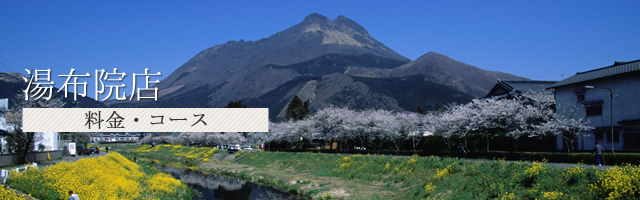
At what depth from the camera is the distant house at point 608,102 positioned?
3884 cm

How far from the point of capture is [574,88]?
45188 mm

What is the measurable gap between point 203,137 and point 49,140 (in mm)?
52934

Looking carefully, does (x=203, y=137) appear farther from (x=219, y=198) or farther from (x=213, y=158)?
(x=219, y=198)

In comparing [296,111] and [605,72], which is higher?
[605,72]

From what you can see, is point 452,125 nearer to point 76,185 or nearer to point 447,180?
point 447,180

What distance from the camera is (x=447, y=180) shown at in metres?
26.1

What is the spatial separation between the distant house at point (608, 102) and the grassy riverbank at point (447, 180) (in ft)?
59.4

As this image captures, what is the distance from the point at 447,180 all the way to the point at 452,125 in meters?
23.3

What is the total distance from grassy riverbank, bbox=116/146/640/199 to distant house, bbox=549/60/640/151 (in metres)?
18.1

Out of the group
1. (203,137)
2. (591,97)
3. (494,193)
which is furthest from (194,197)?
(203,137)

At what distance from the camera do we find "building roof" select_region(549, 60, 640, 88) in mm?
40188

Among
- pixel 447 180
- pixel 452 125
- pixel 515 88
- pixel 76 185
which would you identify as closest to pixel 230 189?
pixel 76 185

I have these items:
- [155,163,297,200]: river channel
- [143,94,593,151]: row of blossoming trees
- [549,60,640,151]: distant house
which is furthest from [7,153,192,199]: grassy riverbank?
[549,60,640,151]: distant house

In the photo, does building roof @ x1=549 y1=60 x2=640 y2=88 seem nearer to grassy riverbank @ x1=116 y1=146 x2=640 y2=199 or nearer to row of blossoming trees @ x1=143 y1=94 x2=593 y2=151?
row of blossoming trees @ x1=143 y1=94 x2=593 y2=151
